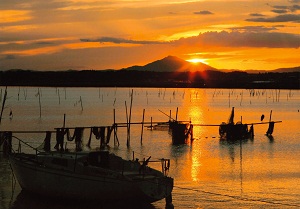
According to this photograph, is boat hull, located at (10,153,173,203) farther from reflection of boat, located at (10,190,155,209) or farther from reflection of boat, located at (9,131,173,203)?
reflection of boat, located at (10,190,155,209)

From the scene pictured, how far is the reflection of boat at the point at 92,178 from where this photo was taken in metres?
28.1

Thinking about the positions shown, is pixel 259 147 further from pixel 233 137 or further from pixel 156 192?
pixel 156 192

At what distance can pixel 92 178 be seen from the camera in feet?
93.3

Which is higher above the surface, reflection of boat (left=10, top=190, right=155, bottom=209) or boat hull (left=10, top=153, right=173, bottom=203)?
boat hull (left=10, top=153, right=173, bottom=203)

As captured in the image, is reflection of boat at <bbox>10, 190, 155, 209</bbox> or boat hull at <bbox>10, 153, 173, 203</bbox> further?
reflection of boat at <bbox>10, 190, 155, 209</bbox>

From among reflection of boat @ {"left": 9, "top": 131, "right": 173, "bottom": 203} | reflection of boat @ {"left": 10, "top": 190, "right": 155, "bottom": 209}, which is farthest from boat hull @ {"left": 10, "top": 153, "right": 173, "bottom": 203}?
reflection of boat @ {"left": 10, "top": 190, "right": 155, "bottom": 209}

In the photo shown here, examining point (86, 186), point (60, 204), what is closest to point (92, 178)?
point (86, 186)

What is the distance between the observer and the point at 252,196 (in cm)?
3331

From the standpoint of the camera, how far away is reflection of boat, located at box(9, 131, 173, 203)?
28.1m

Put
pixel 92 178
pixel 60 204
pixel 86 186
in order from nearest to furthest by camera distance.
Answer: pixel 92 178 < pixel 86 186 < pixel 60 204

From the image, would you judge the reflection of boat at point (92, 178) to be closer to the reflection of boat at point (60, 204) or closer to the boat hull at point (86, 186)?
the boat hull at point (86, 186)

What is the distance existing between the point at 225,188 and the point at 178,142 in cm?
2597

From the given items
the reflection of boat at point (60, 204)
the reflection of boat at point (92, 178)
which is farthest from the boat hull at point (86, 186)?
the reflection of boat at point (60, 204)

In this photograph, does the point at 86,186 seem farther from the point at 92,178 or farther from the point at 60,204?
the point at 60,204
